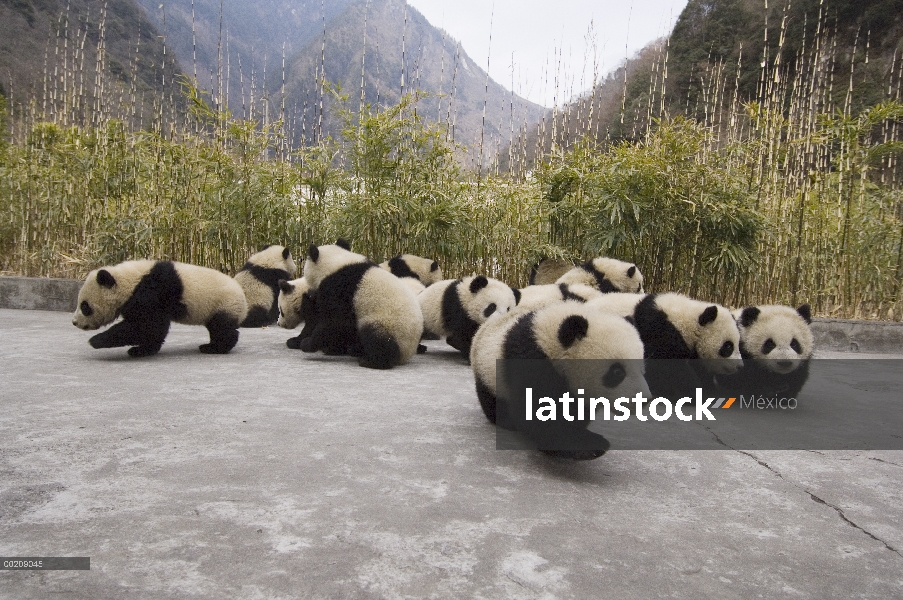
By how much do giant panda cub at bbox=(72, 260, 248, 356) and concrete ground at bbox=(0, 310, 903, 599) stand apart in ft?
3.48

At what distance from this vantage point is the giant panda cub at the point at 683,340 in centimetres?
335

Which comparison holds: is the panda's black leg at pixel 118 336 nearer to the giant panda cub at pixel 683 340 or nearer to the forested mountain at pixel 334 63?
the giant panda cub at pixel 683 340

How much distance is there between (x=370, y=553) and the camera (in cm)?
141

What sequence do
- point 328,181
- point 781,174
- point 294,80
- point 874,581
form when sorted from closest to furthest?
point 874,581, point 328,181, point 781,174, point 294,80

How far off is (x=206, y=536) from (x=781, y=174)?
7.47 metres

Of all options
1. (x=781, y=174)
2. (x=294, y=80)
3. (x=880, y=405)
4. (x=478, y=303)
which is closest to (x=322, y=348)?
(x=478, y=303)

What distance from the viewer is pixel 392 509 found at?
65.5 inches

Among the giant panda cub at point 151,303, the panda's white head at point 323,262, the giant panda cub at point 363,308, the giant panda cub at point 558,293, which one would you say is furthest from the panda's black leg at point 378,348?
the giant panda cub at point 151,303

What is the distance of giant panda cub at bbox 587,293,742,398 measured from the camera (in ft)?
11.0

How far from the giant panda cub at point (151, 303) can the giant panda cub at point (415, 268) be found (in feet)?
5.63

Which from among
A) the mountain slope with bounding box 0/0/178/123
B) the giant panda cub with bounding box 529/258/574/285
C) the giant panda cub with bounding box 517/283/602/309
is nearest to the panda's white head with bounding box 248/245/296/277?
the giant panda cub with bounding box 529/258/574/285

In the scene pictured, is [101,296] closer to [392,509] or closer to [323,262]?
[323,262]

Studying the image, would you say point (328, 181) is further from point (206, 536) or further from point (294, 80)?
point (294, 80)

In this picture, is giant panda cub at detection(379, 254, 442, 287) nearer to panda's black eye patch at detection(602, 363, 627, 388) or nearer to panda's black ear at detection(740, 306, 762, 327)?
panda's black ear at detection(740, 306, 762, 327)
